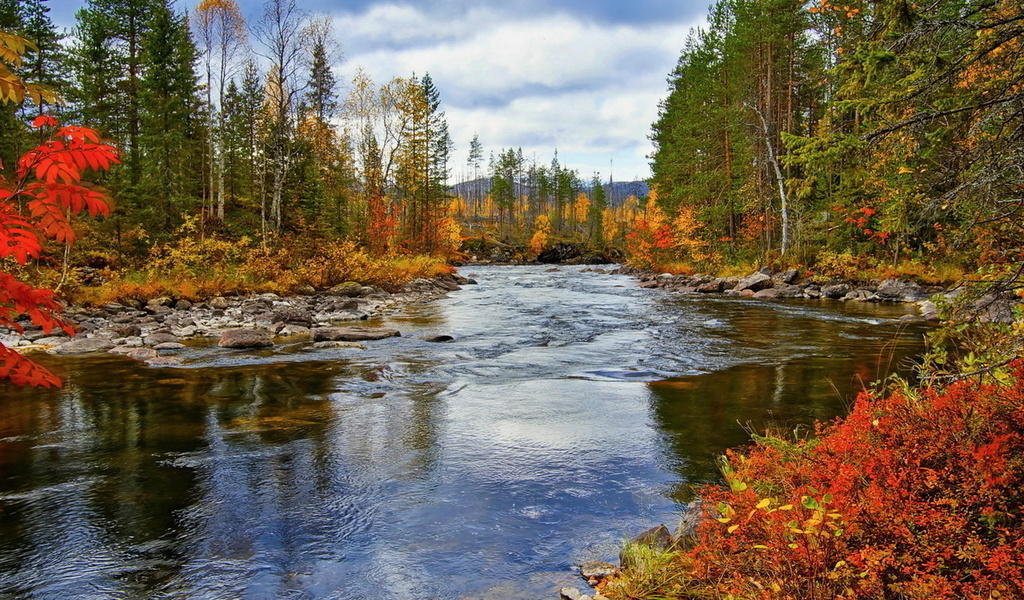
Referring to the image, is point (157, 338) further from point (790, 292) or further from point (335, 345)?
point (790, 292)

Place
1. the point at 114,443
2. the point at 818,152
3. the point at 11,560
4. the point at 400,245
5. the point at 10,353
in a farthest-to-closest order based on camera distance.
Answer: the point at 400,245, the point at 114,443, the point at 818,152, the point at 11,560, the point at 10,353

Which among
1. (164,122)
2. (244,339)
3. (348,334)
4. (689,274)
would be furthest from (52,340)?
(689,274)

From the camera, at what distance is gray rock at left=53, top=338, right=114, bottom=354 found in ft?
36.8

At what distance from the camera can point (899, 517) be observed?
2846 mm

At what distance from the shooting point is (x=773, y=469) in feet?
13.4

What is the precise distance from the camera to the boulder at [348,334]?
1319 cm

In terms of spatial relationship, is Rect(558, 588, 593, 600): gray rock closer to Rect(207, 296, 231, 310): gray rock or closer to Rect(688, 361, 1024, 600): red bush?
Rect(688, 361, 1024, 600): red bush

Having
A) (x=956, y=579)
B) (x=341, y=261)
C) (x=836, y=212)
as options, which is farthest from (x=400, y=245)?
(x=956, y=579)

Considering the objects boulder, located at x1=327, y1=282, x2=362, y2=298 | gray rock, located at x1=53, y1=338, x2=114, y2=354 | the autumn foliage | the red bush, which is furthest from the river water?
boulder, located at x1=327, y1=282, x2=362, y2=298

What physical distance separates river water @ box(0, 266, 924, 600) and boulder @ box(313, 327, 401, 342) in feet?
3.80

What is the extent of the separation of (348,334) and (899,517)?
39.5 ft

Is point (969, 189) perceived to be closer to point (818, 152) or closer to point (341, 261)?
point (818, 152)

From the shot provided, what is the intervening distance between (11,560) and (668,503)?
525 cm

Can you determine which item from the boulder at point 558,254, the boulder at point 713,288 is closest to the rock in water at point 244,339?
the boulder at point 713,288
